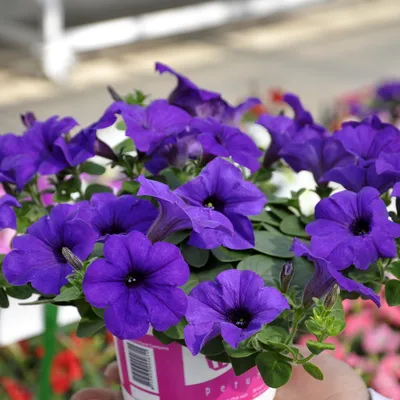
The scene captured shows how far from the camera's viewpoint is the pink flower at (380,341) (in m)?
1.63

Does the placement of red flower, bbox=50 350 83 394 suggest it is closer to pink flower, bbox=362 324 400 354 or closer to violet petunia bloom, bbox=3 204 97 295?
pink flower, bbox=362 324 400 354

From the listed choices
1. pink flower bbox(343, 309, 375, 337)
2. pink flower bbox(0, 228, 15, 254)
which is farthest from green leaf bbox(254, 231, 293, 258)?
pink flower bbox(343, 309, 375, 337)

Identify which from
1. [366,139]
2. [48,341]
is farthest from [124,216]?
[48,341]

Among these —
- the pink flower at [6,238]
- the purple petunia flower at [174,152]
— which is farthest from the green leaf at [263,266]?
the pink flower at [6,238]

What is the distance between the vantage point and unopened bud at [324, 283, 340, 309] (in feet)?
2.08

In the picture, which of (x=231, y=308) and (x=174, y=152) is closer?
(x=231, y=308)

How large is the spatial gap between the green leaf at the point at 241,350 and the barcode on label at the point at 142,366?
12 cm

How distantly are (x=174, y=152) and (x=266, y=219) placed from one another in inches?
4.6

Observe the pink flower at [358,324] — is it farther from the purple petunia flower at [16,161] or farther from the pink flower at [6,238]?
the purple petunia flower at [16,161]

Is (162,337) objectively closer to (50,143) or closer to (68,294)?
(68,294)

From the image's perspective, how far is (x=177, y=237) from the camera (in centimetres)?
69

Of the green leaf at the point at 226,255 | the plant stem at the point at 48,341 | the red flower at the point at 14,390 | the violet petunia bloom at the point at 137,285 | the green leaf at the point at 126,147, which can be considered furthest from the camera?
the red flower at the point at 14,390

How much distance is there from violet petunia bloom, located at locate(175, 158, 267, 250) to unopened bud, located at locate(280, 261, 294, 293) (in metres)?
0.05

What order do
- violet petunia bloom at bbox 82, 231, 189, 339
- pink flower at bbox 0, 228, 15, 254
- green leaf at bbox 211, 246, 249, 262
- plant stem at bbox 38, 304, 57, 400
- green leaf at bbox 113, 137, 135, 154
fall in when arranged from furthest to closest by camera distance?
pink flower at bbox 0, 228, 15, 254 → plant stem at bbox 38, 304, 57, 400 → green leaf at bbox 113, 137, 135, 154 → green leaf at bbox 211, 246, 249, 262 → violet petunia bloom at bbox 82, 231, 189, 339
